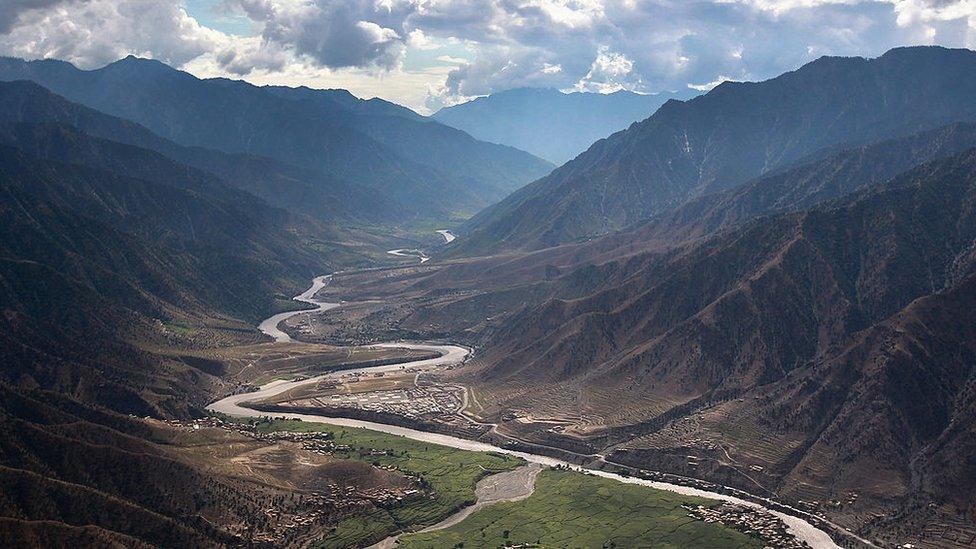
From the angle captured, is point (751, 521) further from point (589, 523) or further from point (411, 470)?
point (411, 470)

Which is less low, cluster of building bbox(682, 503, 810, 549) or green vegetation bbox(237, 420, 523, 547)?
cluster of building bbox(682, 503, 810, 549)

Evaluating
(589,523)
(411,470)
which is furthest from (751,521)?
(411,470)

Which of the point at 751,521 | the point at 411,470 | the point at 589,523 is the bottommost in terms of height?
the point at 411,470

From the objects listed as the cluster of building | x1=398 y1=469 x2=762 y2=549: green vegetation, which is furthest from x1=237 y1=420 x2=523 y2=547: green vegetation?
the cluster of building

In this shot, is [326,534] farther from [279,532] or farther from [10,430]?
[10,430]

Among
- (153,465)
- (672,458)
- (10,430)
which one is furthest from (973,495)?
(10,430)

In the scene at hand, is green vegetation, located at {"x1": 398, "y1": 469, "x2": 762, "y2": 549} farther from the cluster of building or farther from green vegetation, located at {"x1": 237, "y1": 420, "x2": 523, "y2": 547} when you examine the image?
green vegetation, located at {"x1": 237, "y1": 420, "x2": 523, "y2": 547}
